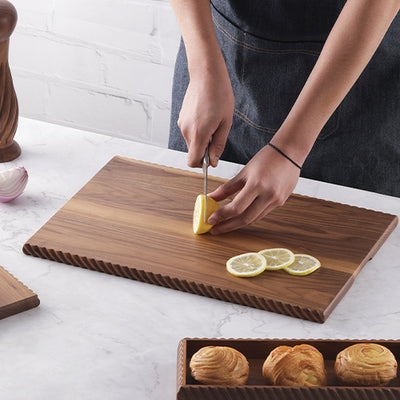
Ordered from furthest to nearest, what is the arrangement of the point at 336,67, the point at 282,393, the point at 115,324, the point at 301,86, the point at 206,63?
the point at 301,86
the point at 206,63
the point at 336,67
the point at 115,324
the point at 282,393

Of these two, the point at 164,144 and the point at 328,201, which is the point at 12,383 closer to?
the point at 328,201

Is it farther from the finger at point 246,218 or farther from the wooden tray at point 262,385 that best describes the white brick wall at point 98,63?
the wooden tray at point 262,385

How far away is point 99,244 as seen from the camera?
126 cm

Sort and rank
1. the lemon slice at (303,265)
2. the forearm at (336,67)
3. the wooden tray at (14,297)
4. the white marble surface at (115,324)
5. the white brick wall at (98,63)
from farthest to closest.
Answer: the white brick wall at (98,63)
the forearm at (336,67)
the lemon slice at (303,265)
the wooden tray at (14,297)
the white marble surface at (115,324)

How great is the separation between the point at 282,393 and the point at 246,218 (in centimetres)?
47

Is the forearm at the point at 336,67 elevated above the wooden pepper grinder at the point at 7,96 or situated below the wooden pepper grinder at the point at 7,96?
above

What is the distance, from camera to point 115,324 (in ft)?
3.59

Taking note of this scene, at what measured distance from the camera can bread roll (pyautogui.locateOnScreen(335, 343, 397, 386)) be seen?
89 centimetres

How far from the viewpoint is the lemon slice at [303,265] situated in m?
1.19

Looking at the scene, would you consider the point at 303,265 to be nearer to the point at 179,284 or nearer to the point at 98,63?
the point at 179,284

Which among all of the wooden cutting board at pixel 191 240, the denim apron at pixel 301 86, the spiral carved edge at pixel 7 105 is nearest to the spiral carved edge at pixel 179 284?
the wooden cutting board at pixel 191 240

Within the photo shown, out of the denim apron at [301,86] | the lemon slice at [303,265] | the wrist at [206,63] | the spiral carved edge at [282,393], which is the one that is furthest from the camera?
the denim apron at [301,86]

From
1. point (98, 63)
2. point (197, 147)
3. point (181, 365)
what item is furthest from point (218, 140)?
point (98, 63)

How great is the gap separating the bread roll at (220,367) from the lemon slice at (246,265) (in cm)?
28
